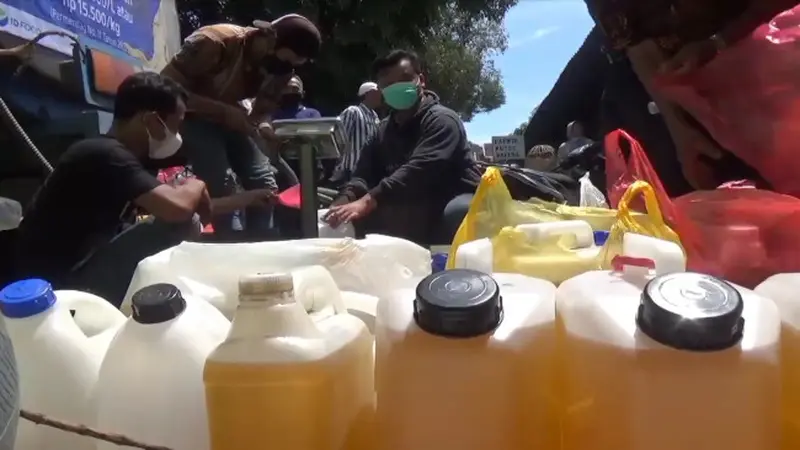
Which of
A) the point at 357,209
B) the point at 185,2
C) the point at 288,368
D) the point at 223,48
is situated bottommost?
the point at 357,209

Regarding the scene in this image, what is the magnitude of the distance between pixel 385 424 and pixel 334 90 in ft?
31.9

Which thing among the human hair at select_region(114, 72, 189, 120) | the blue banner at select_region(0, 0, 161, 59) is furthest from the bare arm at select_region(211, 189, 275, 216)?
the blue banner at select_region(0, 0, 161, 59)

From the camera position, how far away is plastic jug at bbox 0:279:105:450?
1.01m

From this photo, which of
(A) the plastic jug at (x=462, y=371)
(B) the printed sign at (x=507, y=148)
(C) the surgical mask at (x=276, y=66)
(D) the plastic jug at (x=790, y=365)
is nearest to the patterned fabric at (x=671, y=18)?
(D) the plastic jug at (x=790, y=365)

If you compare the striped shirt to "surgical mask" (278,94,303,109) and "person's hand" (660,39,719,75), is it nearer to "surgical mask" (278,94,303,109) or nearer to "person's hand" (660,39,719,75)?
"surgical mask" (278,94,303,109)

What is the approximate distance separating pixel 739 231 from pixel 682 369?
1.81 ft

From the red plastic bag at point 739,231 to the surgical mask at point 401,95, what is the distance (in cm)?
211

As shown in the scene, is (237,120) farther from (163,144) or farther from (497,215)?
(497,215)

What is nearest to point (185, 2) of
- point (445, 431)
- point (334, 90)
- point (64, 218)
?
point (334, 90)

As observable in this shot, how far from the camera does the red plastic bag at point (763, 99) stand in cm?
134

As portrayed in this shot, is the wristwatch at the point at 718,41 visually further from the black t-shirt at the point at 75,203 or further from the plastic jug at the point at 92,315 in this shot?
the black t-shirt at the point at 75,203

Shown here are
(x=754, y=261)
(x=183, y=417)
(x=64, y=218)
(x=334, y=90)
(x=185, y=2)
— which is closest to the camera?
(x=183, y=417)

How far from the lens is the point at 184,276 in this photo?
1188mm

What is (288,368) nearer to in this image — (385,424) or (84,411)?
(385,424)
